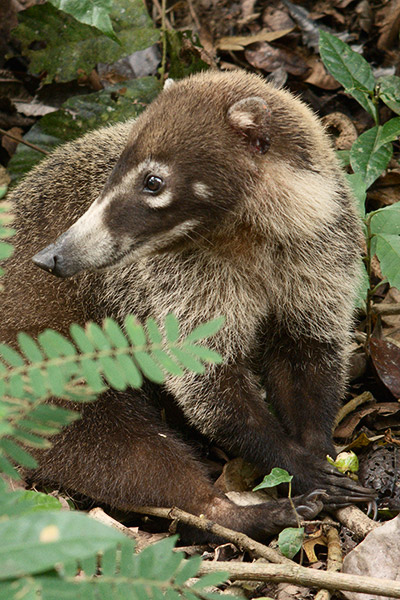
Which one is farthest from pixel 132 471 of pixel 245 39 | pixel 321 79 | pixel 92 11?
pixel 245 39

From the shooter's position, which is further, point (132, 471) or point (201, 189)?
point (132, 471)

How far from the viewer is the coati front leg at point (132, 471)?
3605 millimetres

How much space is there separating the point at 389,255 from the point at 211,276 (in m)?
1.05

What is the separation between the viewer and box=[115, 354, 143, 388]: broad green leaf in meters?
1.79

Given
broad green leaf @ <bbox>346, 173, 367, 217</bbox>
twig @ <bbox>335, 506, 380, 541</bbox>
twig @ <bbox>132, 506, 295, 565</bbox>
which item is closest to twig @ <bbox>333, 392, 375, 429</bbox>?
twig @ <bbox>335, 506, 380, 541</bbox>

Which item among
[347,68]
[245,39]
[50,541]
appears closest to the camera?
[50,541]

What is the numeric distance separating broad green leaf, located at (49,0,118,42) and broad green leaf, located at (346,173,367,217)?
1.67m

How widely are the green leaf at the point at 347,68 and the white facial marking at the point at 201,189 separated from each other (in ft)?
6.65

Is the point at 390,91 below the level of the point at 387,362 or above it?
above

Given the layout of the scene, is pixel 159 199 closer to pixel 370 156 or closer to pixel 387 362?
pixel 387 362

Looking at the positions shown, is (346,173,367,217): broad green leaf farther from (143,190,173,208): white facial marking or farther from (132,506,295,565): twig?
(132,506,295,565): twig

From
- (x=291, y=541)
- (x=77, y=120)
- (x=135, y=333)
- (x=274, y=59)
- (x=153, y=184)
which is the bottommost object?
(x=291, y=541)

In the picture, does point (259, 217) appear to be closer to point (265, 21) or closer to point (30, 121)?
point (30, 121)

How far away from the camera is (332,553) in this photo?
3.34 meters
